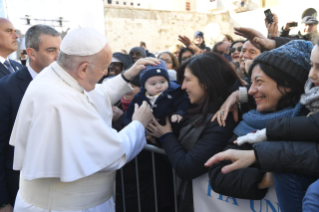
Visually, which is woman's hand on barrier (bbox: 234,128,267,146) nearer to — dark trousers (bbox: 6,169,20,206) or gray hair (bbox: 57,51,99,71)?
gray hair (bbox: 57,51,99,71)

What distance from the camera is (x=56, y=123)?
5.92ft

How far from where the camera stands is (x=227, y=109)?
214 centimetres

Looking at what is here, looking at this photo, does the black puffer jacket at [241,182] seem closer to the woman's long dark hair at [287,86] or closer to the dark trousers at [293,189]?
the dark trousers at [293,189]

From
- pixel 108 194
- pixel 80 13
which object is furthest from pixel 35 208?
pixel 80 13

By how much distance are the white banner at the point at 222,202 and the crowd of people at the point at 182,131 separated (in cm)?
7

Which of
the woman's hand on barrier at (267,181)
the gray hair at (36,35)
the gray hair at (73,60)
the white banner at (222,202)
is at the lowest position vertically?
the white banner at (222,202)

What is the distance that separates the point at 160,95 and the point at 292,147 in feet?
4.99

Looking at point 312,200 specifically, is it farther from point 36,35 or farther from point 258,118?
point 36,35

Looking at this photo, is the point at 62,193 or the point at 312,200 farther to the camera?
the point at 62,193

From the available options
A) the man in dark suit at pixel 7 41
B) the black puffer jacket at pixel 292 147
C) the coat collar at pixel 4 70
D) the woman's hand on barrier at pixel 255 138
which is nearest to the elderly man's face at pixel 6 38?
the man in dark suit at pixel 7 41

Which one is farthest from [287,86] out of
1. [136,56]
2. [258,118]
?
[136,56]

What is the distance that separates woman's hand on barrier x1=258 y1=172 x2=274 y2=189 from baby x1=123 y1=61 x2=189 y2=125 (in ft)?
3.12

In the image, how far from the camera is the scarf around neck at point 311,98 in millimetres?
1560

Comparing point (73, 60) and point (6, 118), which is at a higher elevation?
point (73, 60)
